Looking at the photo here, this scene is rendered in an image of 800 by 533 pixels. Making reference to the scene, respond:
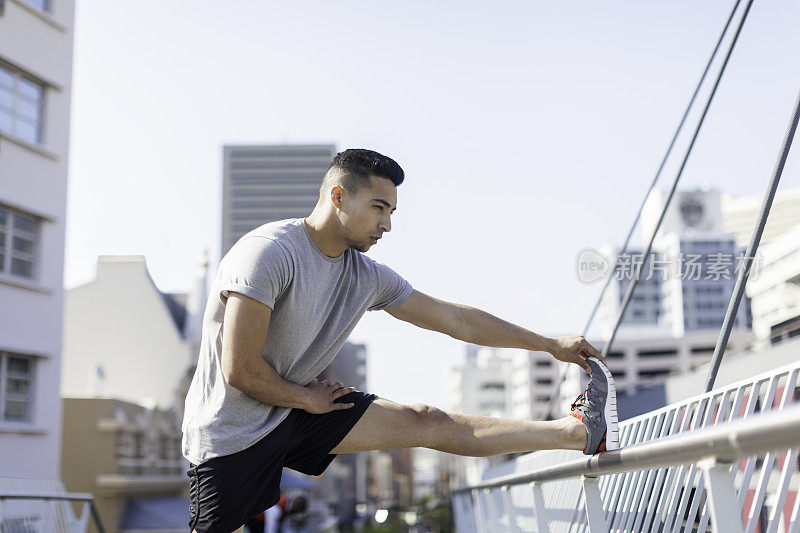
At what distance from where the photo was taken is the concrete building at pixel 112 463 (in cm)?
2588

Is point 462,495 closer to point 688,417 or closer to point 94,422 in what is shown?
point 688,417

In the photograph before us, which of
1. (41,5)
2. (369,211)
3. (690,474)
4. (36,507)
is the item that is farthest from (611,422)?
(41,5)

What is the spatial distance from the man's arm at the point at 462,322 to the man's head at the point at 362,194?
55cm

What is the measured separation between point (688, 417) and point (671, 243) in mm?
140537

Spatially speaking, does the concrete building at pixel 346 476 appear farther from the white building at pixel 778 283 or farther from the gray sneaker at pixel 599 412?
the gray sneaker at pixel 599 412

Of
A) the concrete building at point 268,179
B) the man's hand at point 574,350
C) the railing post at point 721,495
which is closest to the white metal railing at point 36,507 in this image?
the man's hand at point 574,350

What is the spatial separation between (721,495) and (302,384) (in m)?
1.90

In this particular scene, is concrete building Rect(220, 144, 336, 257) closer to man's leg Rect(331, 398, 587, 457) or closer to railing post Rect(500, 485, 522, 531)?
railing post Rect(500, 485, 522, 531)

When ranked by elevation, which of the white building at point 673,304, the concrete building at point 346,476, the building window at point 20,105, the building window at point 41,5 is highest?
the white building at point 673,304

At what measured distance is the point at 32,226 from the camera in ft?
58.7

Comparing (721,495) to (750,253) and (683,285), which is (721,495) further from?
(683,285)

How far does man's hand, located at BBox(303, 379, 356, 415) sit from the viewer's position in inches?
130

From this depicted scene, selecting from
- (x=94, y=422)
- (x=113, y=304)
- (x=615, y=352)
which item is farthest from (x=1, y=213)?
(x=615, y=352)

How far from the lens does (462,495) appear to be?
8609 millimetres
